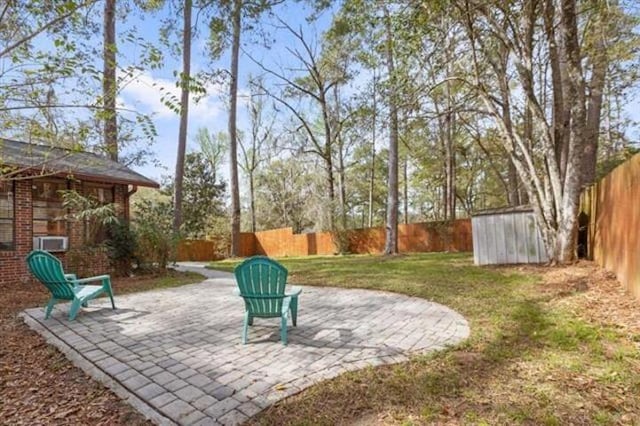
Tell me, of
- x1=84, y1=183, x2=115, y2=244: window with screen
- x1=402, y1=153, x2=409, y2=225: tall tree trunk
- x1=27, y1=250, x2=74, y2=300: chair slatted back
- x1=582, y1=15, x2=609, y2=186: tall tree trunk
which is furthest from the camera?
x1=402, y1=153, x2=409, y2=225: tall tree trunk

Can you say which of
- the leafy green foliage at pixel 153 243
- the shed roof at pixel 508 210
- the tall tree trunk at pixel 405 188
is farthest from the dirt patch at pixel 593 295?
the tall tree trunk at pixel 405 188

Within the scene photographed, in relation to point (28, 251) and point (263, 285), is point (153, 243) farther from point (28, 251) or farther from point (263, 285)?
point (263, 285)

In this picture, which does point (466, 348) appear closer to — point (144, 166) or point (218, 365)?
point (218, 365)

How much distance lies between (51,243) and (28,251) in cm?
46

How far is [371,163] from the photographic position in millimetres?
26016

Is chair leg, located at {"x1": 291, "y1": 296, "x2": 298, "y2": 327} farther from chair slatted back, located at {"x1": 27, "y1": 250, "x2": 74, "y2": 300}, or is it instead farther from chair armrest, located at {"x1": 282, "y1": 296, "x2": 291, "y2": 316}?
chair slatted back, located at {"x1": 27, "y1": 250, "x2": 74, "y2": 300}

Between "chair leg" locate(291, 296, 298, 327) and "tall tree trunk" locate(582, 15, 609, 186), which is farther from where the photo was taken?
"tall tree trunk" locate(582, 15, 609, 186)

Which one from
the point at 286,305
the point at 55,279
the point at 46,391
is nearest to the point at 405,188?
the point at 286,305

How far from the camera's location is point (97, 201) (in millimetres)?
9602

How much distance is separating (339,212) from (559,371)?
14.5 metres

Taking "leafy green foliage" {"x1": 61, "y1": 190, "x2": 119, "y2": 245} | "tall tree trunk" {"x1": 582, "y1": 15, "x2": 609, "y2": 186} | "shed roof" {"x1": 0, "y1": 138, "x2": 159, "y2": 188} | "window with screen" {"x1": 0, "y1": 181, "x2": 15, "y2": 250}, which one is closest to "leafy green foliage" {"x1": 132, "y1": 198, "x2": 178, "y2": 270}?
"leafy green foliage" {"x1": 61, "y1": 190, "x2": 119, "y2": 245}

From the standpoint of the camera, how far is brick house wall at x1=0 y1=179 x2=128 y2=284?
26.1ft

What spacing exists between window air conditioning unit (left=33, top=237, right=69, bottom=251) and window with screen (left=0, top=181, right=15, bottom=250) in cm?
44

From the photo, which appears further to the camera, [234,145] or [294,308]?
[234,145]
